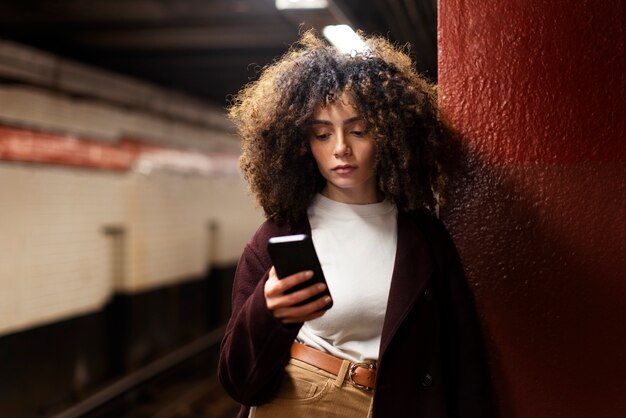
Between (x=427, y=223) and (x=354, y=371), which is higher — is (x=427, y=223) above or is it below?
above

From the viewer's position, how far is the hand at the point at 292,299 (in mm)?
1397

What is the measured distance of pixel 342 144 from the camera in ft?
5.37

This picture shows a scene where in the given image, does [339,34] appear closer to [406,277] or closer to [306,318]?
[406,277]

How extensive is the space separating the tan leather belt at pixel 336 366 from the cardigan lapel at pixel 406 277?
9 centimetres

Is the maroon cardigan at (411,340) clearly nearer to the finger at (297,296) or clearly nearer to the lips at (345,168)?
the finger at (297,296)

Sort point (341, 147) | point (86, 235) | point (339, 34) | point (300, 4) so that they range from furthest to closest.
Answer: point (86, 235) → point (339, 34) → point (300, 4) → point (341, 147)

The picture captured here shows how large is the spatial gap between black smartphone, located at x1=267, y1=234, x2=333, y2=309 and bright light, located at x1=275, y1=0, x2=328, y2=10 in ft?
10.0

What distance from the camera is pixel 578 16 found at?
173cm

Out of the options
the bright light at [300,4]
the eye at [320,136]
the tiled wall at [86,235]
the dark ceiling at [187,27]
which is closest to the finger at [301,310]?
the eye at [320,136]

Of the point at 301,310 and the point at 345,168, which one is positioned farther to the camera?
the point at 345,168

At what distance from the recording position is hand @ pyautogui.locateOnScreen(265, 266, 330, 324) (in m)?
1.40

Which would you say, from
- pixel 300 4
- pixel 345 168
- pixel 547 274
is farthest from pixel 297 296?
pixel 300 4

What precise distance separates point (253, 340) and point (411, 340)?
0.38 m

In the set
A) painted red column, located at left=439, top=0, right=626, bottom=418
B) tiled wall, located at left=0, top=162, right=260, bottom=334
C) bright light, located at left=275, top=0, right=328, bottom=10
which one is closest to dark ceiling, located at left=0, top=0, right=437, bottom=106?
bright light, located at left=275, top=0, right=328, bottom=10
